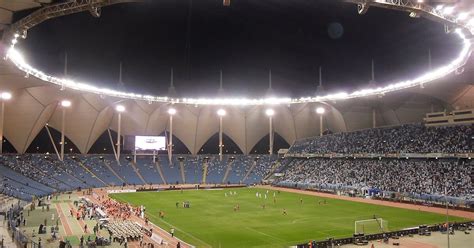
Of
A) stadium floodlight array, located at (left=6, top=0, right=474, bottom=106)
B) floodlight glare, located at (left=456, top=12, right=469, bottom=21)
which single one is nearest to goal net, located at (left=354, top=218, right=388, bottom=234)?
stadium floodlight array, located at (left=6, top=0, right=474, bottom=106)

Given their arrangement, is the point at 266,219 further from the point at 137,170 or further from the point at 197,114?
the point at 197,114

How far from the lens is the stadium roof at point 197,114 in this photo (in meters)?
64.8

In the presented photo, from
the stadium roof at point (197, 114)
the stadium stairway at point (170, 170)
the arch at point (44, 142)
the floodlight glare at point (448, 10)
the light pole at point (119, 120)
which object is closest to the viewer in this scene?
the floodlight glare at point (448, 10)

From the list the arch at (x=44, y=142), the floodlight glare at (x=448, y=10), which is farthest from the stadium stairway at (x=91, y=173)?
the floodlight glare at (x=448, y=10)

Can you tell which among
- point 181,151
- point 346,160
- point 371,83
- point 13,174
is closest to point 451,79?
point 371,83

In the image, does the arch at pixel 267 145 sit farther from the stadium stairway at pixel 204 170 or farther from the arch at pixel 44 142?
the arch at pixel 44 142

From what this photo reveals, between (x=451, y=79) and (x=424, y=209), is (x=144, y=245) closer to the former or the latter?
(x=424, y=209)

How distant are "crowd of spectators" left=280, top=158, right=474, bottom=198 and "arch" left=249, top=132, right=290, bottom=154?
2111 cm

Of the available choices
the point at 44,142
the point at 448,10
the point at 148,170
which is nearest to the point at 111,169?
the point at 148,170

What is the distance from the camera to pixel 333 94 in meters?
84.2

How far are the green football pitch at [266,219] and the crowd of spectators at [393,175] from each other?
25.2 ft

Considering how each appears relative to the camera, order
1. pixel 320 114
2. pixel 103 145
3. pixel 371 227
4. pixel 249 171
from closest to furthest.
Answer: pixel 371 227 < pixel 103 145 < pixel 249 171 < pixel 320 114

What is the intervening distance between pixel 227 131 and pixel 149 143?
21475 millimetres

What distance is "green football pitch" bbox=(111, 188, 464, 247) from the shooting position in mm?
31953
